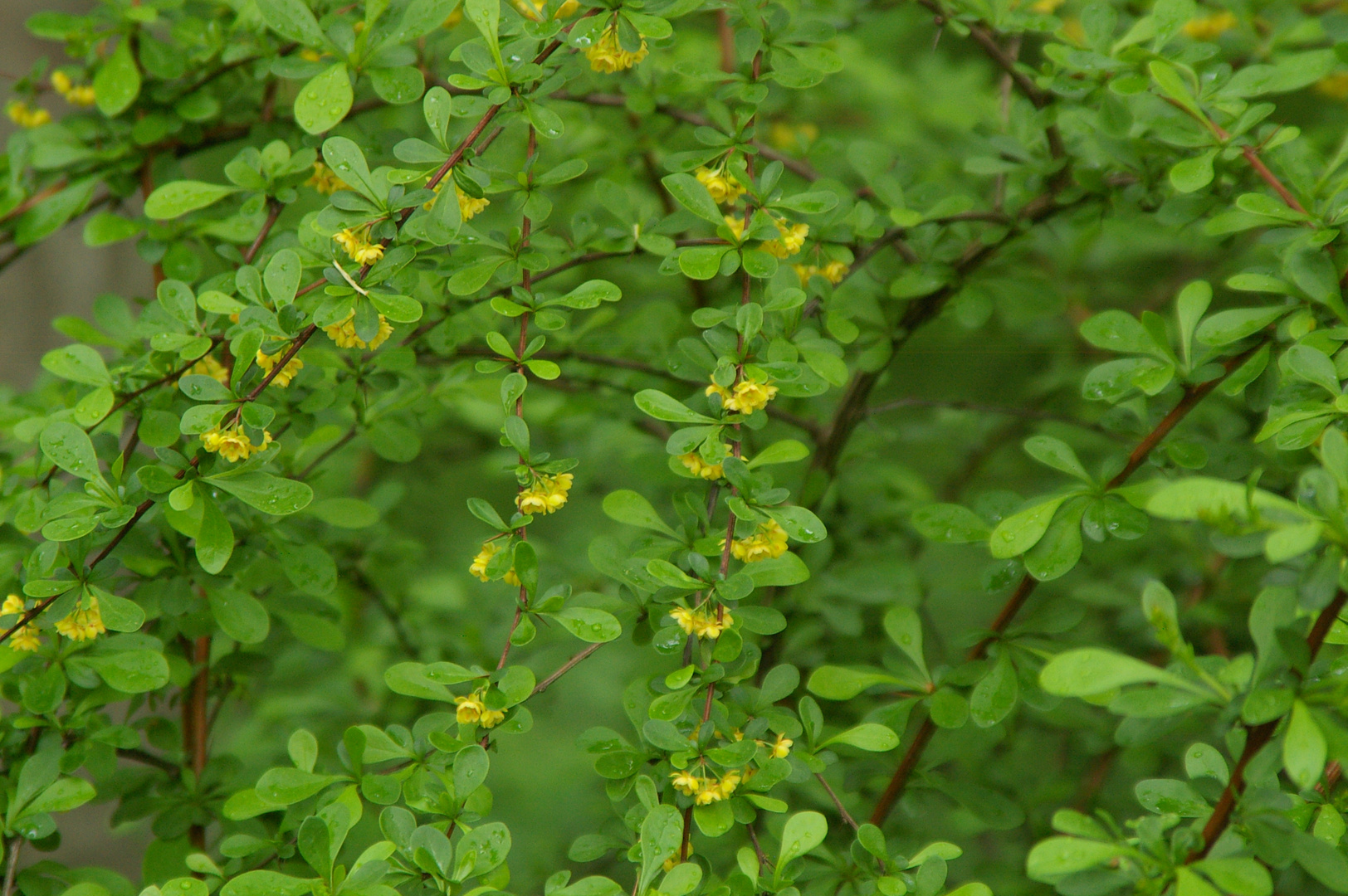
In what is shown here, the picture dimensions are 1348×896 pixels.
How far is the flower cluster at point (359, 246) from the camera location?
2.55ft

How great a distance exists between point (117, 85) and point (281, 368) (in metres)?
0.46

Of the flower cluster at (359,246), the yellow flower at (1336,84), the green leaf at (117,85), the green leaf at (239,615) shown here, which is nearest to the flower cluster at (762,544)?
the flower cluster at (359,246)

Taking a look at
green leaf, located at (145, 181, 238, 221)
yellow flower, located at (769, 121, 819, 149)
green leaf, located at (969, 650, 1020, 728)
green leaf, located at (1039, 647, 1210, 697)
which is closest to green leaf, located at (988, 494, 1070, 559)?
green leaf, located at (969, 650, 1020, 728)

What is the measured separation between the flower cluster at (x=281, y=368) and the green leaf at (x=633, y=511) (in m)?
0.23

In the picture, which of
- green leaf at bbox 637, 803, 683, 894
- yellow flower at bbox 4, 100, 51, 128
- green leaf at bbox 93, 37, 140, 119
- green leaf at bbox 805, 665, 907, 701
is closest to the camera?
green leaf at bbox 637, 803, 683, 894

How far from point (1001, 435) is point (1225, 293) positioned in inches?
16.7

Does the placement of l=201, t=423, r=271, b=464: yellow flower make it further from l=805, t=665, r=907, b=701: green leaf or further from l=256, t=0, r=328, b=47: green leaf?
l=805, t=665, r=907, b=701: green leaf

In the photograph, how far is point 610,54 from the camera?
829 millimetres

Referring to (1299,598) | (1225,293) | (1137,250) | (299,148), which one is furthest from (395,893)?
(1137,250)

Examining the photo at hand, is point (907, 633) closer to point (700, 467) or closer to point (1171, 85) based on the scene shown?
point (700, 467)

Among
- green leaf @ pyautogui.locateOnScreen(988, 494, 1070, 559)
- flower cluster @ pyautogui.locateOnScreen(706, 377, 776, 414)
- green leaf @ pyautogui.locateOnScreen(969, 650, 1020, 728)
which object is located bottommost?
green leaf @ pyautogui.locateOnScreen(969, 650, 1020, 728)

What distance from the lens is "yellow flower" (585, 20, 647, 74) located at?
2.70 ft

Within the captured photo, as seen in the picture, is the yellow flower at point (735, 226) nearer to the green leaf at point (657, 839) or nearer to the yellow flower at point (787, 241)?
the yellow flower at point (787, 241)

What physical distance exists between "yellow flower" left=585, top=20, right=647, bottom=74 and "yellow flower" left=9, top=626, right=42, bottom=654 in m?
0.66
